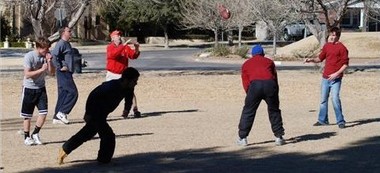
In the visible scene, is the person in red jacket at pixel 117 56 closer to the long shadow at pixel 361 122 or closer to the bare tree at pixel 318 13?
the long shadow at pixel 361 122

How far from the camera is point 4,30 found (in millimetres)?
68500

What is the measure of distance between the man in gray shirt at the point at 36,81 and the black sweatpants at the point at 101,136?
71.4 inches

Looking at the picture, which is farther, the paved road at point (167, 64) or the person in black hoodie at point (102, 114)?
the paved road at point (167, 64)

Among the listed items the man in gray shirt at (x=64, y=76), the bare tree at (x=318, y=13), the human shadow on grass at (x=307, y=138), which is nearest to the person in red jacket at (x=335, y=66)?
the human shadow on grass at (x=307, y=138)

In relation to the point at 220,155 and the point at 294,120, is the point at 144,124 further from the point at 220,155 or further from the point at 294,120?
the point at 220,155

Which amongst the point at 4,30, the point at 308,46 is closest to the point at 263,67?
the point at 308,46

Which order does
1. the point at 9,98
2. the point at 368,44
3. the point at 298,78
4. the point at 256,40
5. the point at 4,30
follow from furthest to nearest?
the point at 256,40, the point at 4,30, the point at 368,44, the point at 298,78, the point at 9,98

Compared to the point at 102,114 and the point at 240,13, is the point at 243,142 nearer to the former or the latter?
the point at 102,114

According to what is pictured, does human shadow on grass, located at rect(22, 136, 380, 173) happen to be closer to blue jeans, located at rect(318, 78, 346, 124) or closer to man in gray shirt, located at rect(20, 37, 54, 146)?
man in gray shirt, located at rect(20, 37, 54, 146)

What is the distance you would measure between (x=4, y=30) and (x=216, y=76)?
45526mm

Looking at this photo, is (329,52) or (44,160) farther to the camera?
(329,52)

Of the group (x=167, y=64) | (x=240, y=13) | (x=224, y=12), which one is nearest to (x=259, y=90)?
(x=167, y=64)

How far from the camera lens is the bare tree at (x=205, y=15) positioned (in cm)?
5538

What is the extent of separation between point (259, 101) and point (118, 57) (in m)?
4.13
